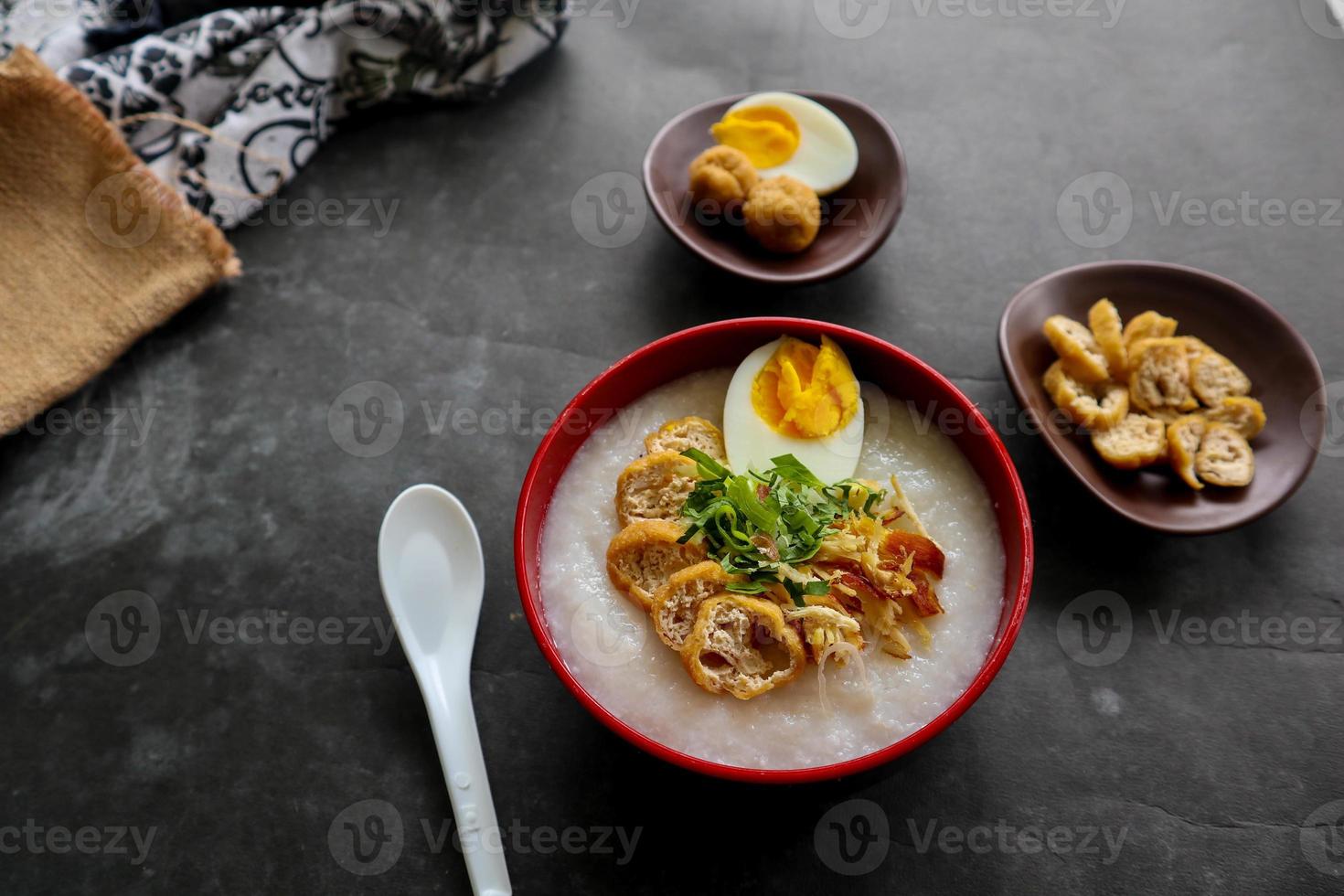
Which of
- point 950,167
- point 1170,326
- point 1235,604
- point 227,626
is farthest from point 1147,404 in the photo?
point 227,626

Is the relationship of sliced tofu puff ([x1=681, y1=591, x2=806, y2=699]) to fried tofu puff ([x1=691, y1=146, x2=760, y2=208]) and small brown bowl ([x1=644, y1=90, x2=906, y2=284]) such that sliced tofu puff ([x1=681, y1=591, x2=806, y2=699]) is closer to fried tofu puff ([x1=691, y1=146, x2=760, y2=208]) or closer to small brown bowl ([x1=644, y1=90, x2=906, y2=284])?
small brown bowl ([x1=644, y1=90, x2=906, y2=284])

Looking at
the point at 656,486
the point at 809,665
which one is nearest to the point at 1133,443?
the point at 809,665

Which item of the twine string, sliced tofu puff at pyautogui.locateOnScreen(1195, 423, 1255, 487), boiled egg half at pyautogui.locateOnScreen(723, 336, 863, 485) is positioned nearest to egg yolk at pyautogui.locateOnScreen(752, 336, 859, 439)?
boiled egg half at pyautogui.locateOnScreen(723, 336, 863, 485)

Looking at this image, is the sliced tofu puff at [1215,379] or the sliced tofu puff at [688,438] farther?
the sliced tofu puff at [1215,379]

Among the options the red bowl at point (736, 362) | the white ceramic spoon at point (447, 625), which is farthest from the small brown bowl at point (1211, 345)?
the white ceramic spoon at point (447, 625)

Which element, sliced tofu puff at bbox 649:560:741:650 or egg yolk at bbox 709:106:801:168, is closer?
sliced tofu puff at bbox 649:560:741:650

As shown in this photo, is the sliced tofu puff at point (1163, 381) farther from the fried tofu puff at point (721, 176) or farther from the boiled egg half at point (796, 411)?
the fried tofu puff at point (721, 176)

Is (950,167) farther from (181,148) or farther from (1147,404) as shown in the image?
(181,148)
